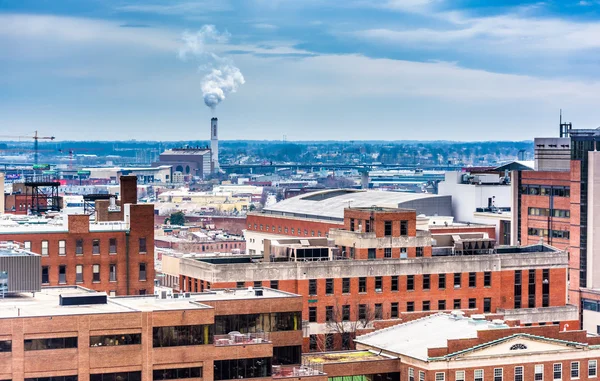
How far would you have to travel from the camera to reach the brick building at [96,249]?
405 feet

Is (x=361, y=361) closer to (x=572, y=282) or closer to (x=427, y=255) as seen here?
(x=427, y=255)

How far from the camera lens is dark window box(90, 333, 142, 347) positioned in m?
80.1

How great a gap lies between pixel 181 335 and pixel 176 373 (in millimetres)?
2259

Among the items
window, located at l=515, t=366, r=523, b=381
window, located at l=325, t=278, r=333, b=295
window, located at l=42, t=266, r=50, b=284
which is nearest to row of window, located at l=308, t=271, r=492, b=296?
window, located at l=325, t=278, r=333, b=295

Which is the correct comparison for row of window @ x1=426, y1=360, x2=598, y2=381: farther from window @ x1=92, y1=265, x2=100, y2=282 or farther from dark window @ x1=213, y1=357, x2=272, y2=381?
window @ x1=92, y1=265, x2=100, y2=282

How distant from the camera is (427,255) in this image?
129125mm

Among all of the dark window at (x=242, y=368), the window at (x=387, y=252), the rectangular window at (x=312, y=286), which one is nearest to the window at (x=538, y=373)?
the dark window at (x=242, y=368)

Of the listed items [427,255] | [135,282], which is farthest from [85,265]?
[427,255]

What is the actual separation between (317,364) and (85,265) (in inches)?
1448

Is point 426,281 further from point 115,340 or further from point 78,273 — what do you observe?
point 115,340

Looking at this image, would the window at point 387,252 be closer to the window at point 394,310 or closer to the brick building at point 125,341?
the window at point 394,310

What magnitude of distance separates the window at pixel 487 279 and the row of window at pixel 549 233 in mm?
40458

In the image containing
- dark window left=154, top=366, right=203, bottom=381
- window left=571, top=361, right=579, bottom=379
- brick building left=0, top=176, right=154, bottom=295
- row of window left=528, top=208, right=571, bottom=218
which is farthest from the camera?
row of window left=528, top=208, right=571, bottom=218

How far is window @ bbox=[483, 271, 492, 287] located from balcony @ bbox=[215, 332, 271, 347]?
42702 mm
